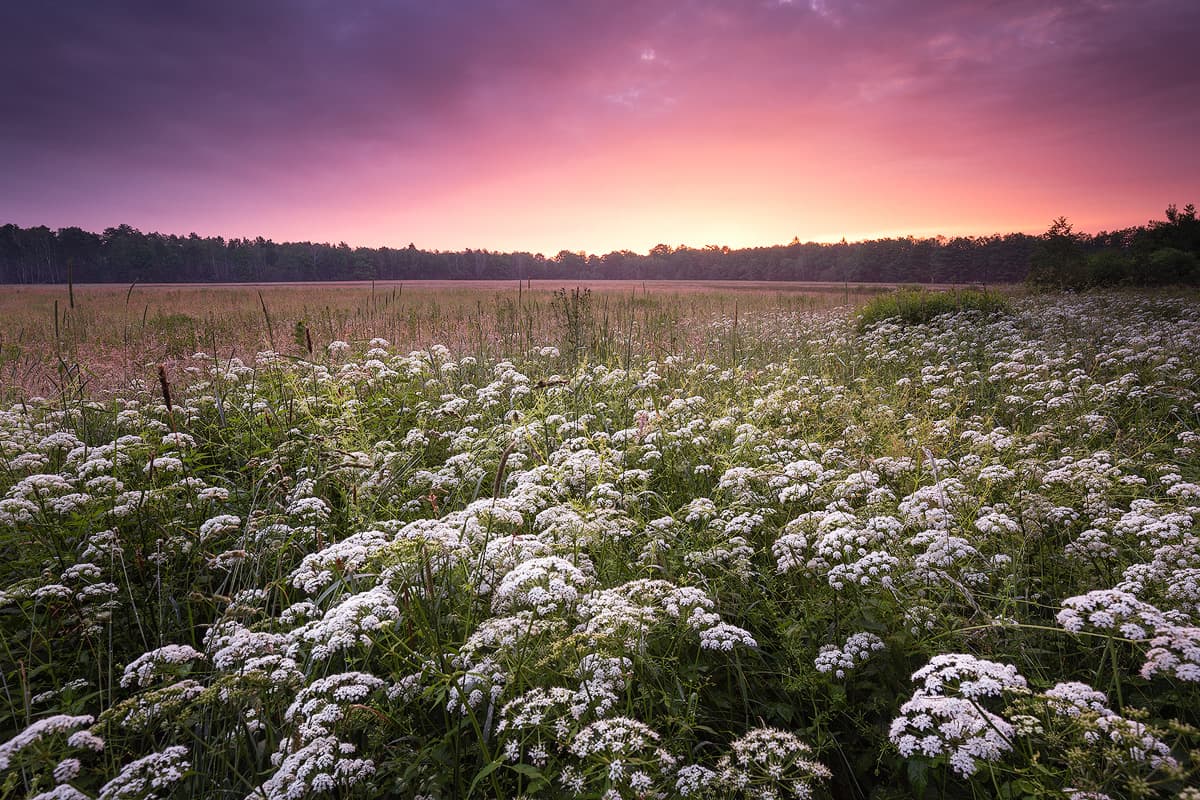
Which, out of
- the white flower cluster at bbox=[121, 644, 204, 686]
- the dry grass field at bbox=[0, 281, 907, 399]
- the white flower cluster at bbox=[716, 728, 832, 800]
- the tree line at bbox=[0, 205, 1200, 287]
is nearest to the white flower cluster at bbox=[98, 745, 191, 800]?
the white flower cluster at bbox=[121, 644, 204, 686]

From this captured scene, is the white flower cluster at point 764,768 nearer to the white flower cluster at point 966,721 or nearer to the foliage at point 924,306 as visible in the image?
the white flower cluster at point 966,721

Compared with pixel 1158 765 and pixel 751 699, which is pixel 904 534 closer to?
pixel 751 699

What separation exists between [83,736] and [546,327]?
12810mm

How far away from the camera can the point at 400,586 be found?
9.21 feet

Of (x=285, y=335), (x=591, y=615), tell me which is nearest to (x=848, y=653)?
(x=591, y=615)

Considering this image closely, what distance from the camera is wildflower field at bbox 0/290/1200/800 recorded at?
6.22 feet

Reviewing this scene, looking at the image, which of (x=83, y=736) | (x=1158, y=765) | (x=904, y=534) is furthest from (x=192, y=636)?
(x=904, y=534)

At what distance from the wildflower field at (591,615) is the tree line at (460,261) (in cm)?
6549

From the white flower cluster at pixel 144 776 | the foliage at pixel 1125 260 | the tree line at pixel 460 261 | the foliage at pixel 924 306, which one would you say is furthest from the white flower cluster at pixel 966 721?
the tree line at pixel 460 261

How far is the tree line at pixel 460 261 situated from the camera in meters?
72.9

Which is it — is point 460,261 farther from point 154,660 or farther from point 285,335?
point 154,660

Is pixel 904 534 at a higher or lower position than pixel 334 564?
lower

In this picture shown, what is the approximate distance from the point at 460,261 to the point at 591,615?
105 meters

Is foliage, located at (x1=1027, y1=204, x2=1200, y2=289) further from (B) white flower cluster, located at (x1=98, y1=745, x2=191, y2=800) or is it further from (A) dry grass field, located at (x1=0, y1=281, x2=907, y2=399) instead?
(B) white flower cluster, located at (x1=98, y1=745, x2=191, y2=800)
